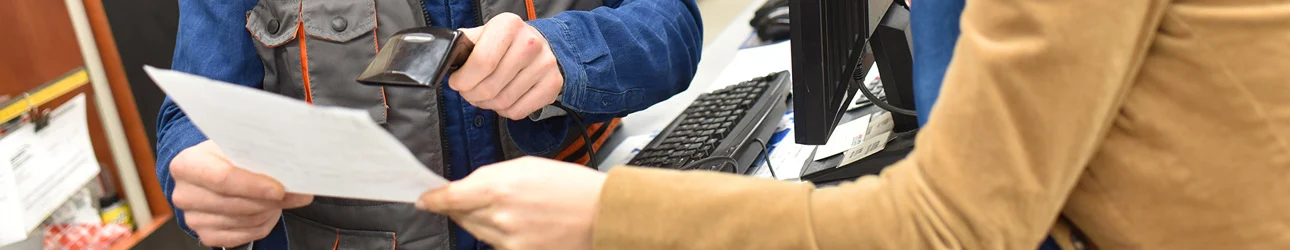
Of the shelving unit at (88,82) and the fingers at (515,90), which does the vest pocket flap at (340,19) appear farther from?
the shelving unit at (88,82)

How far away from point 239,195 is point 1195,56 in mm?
718

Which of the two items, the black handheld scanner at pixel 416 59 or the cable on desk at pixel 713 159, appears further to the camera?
the cable on desk at pixel 713 159

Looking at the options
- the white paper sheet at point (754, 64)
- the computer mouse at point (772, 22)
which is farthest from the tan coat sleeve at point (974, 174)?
the computer mouse at point (772, 22)

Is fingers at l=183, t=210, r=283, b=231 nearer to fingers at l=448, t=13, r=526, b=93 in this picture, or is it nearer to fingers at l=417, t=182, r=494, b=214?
fingers at l=448, t=13, r=526, b=93

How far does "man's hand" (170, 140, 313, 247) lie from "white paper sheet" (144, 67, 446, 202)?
0.63 ft

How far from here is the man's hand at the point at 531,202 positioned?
21.9 inches

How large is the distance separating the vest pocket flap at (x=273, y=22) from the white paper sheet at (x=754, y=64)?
0.70m

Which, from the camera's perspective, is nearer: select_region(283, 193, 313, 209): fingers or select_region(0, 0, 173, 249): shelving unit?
select_region(283, 193, 313, 209): fingers

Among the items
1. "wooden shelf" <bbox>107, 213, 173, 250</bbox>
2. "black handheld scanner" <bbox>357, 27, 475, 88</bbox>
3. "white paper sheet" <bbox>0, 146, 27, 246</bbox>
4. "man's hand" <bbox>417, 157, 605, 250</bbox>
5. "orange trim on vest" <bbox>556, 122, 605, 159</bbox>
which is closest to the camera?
"man's hand" <bbox>417, 157, 605, 250</bbox>

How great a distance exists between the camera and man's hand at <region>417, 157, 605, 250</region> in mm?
556

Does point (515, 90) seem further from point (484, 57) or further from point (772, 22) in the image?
point (772, 22)

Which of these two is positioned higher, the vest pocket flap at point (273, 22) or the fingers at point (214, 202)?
the vest pocket flap at point (273, 22)

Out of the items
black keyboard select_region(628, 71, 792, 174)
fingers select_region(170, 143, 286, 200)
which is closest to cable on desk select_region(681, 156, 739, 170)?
black keyboard select_region(628, 71, 792, 174)

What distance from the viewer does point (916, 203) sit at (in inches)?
19.2
